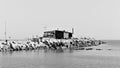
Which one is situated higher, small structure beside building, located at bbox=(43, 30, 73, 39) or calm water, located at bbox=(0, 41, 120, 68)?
small structure beside building, located at bbox=(43, 30, 73, 39)

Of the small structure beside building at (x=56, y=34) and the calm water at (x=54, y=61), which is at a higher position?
the small structure beside building at (x=56, y=34)

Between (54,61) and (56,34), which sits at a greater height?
(56,34)

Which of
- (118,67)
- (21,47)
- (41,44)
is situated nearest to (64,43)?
(41,44)

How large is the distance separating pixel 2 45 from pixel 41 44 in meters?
22.1

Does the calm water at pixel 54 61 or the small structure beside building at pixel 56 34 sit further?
the small structure beside building at pixel 56 34

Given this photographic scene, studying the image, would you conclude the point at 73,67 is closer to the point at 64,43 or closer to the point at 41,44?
the point at 41,44

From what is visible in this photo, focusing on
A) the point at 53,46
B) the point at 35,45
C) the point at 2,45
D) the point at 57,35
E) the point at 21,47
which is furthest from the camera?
the point at 57,35

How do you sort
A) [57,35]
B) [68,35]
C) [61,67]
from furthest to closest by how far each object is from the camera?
[68,35], [57,35], [61,67]

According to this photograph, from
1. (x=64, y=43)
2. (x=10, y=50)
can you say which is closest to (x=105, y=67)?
(x=10, y=50)

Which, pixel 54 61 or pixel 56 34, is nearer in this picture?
pixel 54 61

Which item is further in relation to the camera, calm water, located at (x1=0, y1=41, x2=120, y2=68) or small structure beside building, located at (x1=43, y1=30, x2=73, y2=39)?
small structure beside building, located at (x1=43, y1=30, x2=73, y2=39)

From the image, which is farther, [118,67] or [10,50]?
[10,50]

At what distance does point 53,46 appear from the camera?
87.6 meters

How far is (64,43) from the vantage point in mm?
99875
